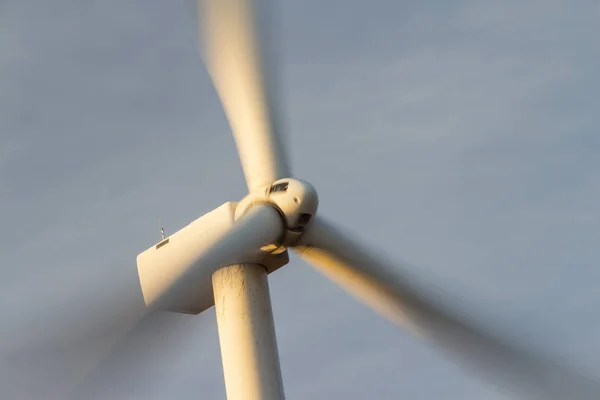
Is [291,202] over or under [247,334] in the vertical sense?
over

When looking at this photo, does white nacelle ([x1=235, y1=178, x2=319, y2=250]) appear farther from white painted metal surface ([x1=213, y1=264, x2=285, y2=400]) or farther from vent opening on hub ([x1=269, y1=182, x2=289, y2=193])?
white painted metal surface ([x1=213, y1=264, x2=285, y2=400])

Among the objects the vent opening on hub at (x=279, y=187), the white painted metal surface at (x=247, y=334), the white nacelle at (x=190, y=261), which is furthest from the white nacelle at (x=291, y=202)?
the white painted metal surface at (x=247, y=334)

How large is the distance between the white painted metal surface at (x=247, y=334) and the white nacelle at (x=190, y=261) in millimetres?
348

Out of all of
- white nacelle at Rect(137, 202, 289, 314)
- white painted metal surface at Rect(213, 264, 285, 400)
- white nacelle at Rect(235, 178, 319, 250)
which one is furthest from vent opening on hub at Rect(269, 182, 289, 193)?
white painted metal surface at Rect(213, 264, 285, 400)

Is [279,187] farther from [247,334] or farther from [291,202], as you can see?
[247,334]

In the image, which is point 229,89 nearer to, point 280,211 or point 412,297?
point 280,211

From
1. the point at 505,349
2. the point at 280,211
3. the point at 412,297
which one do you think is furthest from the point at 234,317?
the point at 505,349

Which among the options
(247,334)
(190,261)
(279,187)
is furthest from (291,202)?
(247,334)

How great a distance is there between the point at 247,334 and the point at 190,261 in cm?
209

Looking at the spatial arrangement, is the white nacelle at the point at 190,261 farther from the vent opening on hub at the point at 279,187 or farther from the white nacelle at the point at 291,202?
the vent opening on hub at the point at 279,187

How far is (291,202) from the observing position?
22688mm

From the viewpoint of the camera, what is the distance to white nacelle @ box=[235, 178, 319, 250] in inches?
893

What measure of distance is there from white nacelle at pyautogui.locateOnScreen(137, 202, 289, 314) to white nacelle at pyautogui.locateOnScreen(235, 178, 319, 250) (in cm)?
57

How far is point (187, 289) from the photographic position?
23672mm
